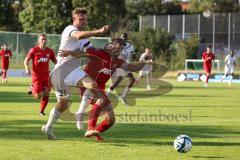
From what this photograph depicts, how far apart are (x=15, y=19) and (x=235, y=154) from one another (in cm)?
8261

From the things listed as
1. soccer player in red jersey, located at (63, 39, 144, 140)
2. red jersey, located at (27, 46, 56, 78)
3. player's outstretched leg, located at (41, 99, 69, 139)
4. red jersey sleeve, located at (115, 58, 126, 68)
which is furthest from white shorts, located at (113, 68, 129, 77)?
player's outstretched leg, located at (41, 99, 69, 139)

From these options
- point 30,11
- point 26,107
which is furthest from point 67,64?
point 30,11

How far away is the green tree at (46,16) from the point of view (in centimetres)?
7925

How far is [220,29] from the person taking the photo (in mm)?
65062

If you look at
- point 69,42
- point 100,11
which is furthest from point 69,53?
Answer: point 100,11

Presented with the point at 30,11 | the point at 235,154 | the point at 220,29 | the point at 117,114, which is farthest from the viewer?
the point at 30,11

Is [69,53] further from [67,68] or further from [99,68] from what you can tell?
[99,68]

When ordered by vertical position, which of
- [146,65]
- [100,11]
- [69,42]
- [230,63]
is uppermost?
[69,42]

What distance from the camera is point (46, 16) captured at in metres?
79.7

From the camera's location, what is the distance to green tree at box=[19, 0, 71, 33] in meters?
79.2

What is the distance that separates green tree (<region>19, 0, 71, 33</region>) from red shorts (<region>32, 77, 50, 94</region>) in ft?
199

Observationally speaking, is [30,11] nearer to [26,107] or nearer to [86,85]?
[26,107]

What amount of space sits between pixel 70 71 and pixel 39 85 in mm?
5982

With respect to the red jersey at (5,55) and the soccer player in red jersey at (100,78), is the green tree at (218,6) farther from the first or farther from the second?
the soccer player in red jersey at (100,78)
